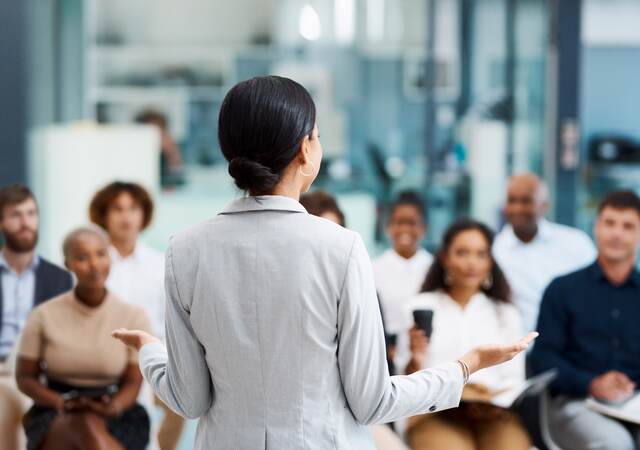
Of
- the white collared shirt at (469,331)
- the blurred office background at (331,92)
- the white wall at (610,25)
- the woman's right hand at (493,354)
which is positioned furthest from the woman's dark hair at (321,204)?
the white wall at (610,25)

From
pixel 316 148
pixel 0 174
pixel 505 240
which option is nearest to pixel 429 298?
pixel 505 240

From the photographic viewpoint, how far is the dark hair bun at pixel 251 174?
1662 millimetres

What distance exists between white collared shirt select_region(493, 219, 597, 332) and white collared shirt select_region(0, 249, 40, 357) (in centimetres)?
192

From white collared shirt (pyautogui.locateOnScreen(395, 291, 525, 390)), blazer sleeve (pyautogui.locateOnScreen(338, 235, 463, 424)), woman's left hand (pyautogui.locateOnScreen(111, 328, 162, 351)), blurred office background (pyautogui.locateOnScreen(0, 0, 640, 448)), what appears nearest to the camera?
blazer sleeve (pyautogui.locateOnScreen(338, 235, 463, 424))

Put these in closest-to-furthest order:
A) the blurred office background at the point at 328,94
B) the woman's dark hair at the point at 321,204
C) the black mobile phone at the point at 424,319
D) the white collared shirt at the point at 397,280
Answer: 1. the black mobile phone at the point at 424,319
2. the woman's dark hair at the point at 321,204
3. the white collared shirt at the point at 397,280
4. the blurred office background at the point at 328,94

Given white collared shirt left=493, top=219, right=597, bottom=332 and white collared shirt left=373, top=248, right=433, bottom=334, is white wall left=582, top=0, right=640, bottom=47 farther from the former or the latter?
white collared shirt left=373, top=248, right=433, bottom=334

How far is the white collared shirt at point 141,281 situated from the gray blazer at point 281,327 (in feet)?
6.99

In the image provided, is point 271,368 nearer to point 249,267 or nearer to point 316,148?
point 249,267

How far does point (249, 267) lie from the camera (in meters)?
1.65

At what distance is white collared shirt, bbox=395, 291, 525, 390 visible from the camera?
339cm

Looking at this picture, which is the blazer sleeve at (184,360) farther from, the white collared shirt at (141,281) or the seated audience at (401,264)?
the white collared shirt at (141,281)

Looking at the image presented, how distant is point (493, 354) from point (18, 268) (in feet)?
7.48

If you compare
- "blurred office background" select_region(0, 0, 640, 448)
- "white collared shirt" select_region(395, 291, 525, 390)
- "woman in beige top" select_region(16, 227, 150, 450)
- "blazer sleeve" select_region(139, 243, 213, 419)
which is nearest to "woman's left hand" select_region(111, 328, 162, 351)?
"blazer sleeve" select_region(139, 243, 213, 419)

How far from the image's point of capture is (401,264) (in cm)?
414
